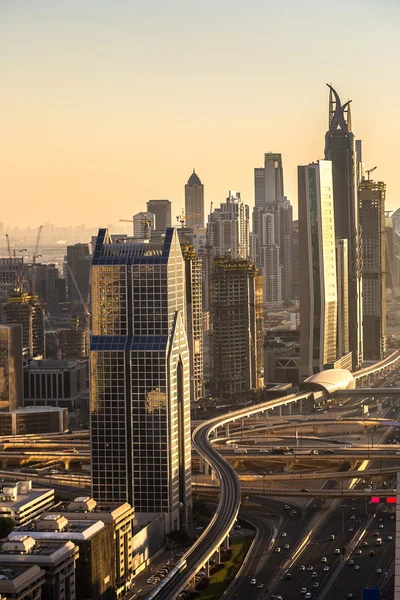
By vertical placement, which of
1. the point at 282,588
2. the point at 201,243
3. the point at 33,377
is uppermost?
the point at 201,243

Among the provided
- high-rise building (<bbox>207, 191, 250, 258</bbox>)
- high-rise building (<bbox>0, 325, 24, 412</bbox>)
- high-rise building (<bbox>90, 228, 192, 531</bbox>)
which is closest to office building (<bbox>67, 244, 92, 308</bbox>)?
high-rise building (<bbox>207, 191, 250, 258</bbox>)

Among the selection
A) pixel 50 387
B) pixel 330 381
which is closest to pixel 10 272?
pixel 50 387

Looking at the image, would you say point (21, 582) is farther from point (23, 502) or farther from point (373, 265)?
point (373, 265)

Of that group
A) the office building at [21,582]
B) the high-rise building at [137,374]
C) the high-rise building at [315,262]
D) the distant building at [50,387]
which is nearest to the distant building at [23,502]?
the high-rise building at [137,374]

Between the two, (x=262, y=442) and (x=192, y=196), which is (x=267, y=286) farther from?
(x=262, y=442)

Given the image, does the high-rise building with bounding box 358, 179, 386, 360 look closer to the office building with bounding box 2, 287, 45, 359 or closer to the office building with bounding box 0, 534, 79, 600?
the office building with bounding box 2, 287, 45, 359

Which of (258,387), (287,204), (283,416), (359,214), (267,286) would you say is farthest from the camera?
(287,204)

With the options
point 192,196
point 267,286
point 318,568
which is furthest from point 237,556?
point 267,286

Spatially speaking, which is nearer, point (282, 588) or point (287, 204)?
point (282, 588)
